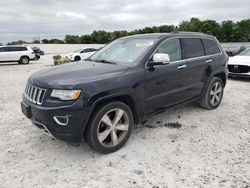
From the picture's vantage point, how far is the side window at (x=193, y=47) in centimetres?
442

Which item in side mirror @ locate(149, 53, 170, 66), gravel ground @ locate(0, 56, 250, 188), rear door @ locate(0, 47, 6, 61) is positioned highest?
rear door @ locate(0, 47, 6, 61)

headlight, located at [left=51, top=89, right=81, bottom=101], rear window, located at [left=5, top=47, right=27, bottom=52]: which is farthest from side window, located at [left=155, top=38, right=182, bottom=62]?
rear window, located at [left=5, top=47, right=27, bottom=52]

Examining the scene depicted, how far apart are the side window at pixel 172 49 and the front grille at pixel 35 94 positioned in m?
2.03

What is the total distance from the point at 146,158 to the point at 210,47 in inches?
124

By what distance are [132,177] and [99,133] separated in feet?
2.54

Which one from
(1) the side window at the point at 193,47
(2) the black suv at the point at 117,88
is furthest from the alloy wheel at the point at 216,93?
(1) the side window at the point at 193,47

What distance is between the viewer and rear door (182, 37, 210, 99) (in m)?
4.39

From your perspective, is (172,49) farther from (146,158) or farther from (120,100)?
(146,158)

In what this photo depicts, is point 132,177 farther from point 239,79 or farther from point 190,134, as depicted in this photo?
point 239,79

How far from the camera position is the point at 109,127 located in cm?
325

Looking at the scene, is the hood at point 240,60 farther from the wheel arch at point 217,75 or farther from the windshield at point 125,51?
the windshield at point 125,51

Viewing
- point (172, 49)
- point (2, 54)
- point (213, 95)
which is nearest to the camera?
point (172, 49)

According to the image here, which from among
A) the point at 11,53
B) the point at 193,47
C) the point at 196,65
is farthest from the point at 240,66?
the point at 11,53

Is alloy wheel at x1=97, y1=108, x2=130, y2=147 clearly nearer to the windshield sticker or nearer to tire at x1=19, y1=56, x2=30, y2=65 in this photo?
the windshield sticker
